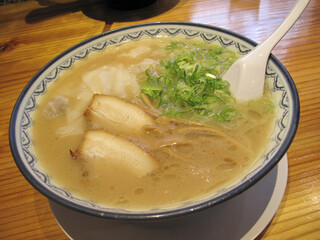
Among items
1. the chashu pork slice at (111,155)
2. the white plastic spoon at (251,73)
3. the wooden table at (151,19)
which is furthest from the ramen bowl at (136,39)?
the wooden table at (151,19)

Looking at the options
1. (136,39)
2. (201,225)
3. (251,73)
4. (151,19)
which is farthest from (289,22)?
(151,19)

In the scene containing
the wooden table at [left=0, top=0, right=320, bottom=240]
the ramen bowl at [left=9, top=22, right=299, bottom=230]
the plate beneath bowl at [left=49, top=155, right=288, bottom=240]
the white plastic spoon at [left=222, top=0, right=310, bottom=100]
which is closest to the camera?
the ramen bowl at [left=9, top=22, right=299, bottom=230]

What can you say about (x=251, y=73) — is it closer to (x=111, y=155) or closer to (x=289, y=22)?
(x=289, y=22)

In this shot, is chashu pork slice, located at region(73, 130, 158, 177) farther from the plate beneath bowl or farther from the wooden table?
the wooden table

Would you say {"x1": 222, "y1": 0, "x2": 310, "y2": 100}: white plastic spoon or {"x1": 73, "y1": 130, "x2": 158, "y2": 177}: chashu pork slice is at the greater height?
{"x1": 222, "y1": 0, "x2": 310, "y2": 100}: white plastic spoon

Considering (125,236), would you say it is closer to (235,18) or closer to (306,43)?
(306,43)

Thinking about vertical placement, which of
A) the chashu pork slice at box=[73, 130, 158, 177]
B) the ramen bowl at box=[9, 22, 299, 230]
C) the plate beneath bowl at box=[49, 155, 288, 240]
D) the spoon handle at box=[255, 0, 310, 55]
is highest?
the spoon handle at box=[255, 0, 310, 55]

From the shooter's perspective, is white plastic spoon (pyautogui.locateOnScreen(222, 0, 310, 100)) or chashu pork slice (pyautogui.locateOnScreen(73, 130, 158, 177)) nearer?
chashu pork slice (pyautogui.locateOnScreen(73, 130, 158, 177))

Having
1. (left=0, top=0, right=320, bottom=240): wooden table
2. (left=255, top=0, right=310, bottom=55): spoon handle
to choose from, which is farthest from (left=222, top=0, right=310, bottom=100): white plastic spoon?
(left=0, top=0, right=320, bottom=240): wooden table

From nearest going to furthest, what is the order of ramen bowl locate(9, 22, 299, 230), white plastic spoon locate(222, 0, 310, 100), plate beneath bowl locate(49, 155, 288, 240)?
1. ramen bowl locate(9, 22, 299, 230)
2. plate beneath bowl locate(49, 155, 288, 240)
3. white plastic spoon locate(222, 0, 310, 100)
